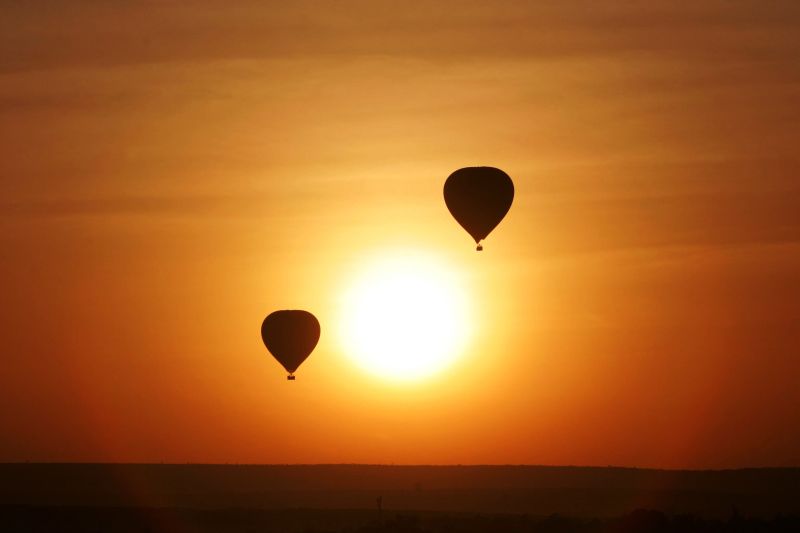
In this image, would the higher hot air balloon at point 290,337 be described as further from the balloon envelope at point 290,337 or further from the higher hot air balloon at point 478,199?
the higher hot air balloon at point 478,199

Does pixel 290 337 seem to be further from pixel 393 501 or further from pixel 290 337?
pixel 393 501

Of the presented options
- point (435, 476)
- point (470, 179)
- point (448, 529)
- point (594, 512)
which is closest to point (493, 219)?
point (470, 179)

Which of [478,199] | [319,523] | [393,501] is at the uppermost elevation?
[393,501]

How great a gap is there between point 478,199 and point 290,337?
1281 centimetres

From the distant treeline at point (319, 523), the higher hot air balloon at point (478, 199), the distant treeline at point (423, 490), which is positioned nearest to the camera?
the distant treeline at point (319, 523)

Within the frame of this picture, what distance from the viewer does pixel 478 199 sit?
57.8m

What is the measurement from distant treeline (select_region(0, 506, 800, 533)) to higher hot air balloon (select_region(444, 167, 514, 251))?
421 inches

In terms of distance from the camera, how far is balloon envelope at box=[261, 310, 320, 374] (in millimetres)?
66562

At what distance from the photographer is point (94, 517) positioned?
79812 mm

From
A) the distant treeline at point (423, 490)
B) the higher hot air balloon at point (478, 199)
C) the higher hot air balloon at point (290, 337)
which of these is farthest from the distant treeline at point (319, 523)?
the distant treeline at point (423, 490)

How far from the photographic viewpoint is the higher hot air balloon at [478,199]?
57812mm

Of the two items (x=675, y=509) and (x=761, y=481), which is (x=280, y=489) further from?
(x=675, y=509)

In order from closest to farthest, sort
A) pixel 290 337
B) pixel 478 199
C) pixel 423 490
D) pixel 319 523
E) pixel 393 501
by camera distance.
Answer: pixel 478 199, pixel 290 337, pixel 319 523, pixel 393 501, pixel 423 490

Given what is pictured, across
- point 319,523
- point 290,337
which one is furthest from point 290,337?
point 319,523
